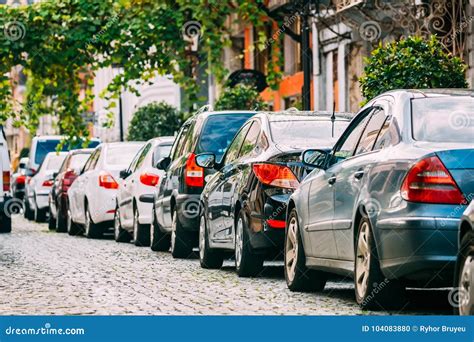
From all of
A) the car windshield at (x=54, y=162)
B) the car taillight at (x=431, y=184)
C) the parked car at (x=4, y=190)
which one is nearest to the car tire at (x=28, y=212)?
the car windshield at (x=54, y=162)

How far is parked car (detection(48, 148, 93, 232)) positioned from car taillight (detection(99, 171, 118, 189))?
3730mm

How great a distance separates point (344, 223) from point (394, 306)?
942 mm

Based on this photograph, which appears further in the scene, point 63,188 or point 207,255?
point 63,188

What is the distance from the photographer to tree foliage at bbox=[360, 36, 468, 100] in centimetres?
2111

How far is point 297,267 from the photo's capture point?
525 inches

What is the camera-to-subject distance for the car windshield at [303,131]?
49.5 ft

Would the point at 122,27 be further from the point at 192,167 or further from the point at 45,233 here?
the point at 192,167

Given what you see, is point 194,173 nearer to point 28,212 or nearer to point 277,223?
point 277,223

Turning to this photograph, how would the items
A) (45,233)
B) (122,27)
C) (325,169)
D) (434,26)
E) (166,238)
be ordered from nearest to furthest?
(325,169) → (166,238) → (434,26) → (45,233) → (122,27)

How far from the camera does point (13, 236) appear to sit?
27641mm

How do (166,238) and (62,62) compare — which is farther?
(62,62)

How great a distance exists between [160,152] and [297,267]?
392 inches

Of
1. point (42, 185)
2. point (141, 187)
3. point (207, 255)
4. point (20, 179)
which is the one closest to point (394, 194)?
point (207, 255)
